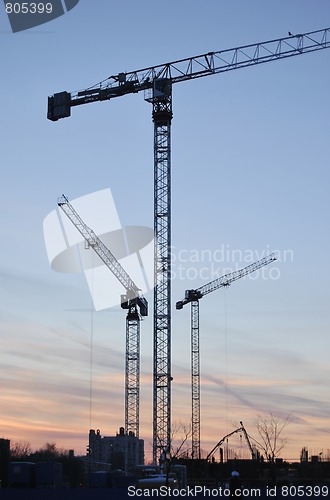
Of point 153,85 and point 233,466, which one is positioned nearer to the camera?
point 233,466

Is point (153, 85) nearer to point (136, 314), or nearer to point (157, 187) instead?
point (157, 187)

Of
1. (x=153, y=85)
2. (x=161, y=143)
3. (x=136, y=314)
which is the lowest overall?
(x=136, y=314)

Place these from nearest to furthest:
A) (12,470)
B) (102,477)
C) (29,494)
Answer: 1. (29,494)
2. (12,470)
3. (102,477)

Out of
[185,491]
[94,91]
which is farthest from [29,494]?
[94,91]

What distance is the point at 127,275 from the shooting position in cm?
15925

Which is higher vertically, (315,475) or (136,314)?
(136,314)

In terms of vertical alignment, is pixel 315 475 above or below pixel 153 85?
below

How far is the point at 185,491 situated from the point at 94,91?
75394mm

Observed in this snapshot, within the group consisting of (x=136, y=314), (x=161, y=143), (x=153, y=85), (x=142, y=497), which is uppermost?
(x=153, y=85)

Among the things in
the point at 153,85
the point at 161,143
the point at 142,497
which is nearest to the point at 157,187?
the point at 161,143

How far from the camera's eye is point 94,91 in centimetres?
12006

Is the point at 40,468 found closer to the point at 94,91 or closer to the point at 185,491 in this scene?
the point at 185,491

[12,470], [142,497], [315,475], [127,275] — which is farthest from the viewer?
[127,275]

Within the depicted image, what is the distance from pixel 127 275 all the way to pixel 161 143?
47.9 m
